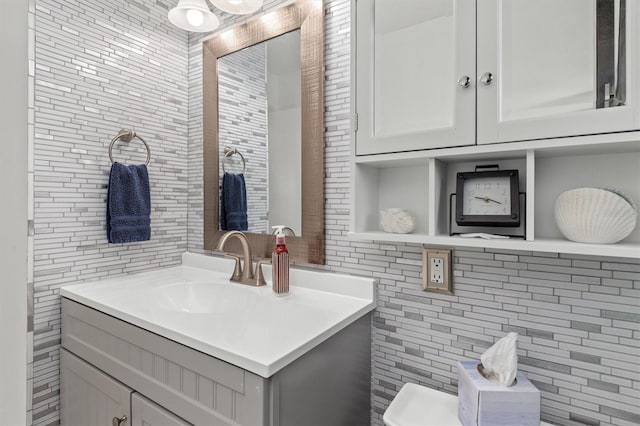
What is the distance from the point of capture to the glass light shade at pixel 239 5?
1278 mm

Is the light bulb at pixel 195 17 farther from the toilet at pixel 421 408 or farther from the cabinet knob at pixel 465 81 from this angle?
the toilet at pixel 421 408

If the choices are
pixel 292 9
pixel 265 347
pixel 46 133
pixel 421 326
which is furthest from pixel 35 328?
pixel 292 9

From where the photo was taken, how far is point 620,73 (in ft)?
2.27

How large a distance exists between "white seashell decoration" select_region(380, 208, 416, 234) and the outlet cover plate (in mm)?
116

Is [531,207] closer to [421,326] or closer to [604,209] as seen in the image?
[604,209]

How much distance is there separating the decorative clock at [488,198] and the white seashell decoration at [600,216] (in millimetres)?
129

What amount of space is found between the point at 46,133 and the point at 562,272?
1.82 m

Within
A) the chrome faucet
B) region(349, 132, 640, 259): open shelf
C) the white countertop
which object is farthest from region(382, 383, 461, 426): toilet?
the chrome faucet

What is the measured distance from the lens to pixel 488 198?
0.94m

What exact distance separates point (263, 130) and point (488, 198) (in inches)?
37.9

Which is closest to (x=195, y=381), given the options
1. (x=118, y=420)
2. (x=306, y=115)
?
(x=118, y=420)

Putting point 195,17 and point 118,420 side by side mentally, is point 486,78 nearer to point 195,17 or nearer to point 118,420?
point 195,17

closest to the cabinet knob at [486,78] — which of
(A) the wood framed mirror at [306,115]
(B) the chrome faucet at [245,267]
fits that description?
(A) the wood framed mirror at [306,115]

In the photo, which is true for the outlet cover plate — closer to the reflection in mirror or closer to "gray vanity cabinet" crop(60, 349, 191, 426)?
the reflection in mirror
